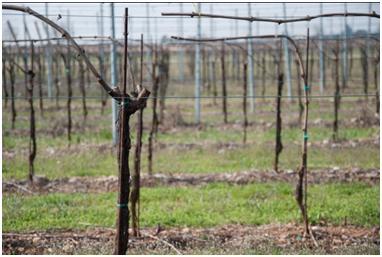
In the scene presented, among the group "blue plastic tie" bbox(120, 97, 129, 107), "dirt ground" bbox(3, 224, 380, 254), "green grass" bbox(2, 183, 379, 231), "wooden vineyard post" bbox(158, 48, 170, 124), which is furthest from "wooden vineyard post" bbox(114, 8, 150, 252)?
"wooden vineyard post" bbox(158, 48, 170, 124)

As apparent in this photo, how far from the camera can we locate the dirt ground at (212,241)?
5.93 metres

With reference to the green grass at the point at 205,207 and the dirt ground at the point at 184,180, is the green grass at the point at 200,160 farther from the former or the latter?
the green grass at the point at 205,207

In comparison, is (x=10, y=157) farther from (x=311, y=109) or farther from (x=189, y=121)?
(x=311, y=109)

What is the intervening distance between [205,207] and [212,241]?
1.42m

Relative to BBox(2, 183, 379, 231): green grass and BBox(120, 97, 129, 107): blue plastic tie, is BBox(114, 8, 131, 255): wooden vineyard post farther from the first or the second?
BBox(2, 183, 379, 231): green grass

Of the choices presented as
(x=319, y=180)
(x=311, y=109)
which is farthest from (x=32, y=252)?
(x=311, y=109)

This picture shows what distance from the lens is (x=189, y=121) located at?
16.2 meters

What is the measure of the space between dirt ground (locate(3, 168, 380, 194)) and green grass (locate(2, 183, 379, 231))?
1.15ft

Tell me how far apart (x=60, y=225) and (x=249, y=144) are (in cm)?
580

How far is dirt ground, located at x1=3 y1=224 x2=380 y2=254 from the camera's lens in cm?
593

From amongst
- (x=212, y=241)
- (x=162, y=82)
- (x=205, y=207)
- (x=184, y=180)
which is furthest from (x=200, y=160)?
(x=162, y=82)

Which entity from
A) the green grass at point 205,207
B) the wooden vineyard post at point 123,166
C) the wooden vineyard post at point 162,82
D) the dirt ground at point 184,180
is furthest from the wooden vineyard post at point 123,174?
the wooden vineyard post at point 162,82

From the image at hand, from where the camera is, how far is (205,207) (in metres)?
7.70

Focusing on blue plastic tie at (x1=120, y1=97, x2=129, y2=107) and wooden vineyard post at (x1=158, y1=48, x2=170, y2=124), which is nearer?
blue plastic tie at (x1=120, y1=97, x2=129, y2=107)
